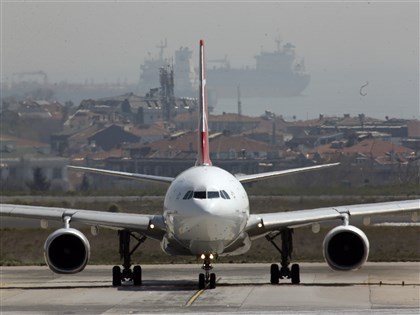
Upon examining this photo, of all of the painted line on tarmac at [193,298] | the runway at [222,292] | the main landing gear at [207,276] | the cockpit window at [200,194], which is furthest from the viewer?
the main landing gear at [207,276]

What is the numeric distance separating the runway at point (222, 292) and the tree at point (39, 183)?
34.3ft

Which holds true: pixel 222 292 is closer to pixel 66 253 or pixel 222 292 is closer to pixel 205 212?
pixel 205 212

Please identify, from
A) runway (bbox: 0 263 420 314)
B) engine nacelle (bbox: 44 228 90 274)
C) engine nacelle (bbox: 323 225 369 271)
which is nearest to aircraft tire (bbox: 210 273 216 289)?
runway (bbox: 0 263 420 314)

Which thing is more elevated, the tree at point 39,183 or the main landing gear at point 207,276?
the tree at point 39,183

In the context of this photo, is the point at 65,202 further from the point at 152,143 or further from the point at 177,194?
the point at 177,194

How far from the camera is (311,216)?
33750 mm

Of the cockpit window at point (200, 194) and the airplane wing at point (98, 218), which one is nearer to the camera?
the cockpit window at point (200, 194)

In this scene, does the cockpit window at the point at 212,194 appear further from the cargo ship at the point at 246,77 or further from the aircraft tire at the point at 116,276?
the cargo ship at the point at 246,77

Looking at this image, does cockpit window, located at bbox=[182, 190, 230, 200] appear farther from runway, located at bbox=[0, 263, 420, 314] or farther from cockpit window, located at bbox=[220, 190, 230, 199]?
runway, located at bbox=[0, 263, 420, 314]

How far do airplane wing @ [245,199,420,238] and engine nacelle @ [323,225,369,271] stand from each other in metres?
1.45

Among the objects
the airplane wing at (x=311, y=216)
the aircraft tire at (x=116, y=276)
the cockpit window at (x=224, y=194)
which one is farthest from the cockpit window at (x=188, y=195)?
the aircraft tire at (x=116, y=276)

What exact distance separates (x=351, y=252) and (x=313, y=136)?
2973 cm

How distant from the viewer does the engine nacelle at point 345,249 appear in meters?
31.8

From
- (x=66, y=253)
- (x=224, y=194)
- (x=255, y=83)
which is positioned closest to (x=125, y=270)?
(x=66, y=253)
